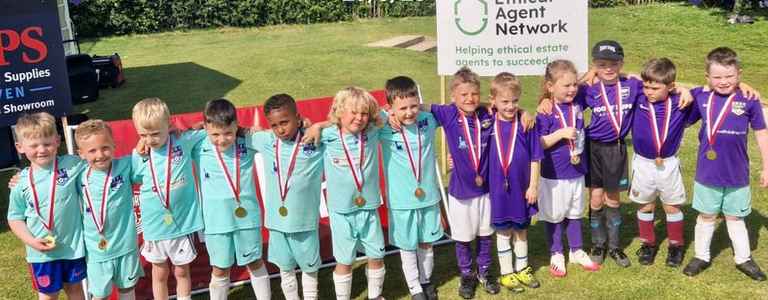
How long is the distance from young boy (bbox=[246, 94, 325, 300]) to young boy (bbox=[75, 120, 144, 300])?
3.01ft

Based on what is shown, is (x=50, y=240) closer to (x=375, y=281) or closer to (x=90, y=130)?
(x=90, y=130)

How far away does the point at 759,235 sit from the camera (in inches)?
244

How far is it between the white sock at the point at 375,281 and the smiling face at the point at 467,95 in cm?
139

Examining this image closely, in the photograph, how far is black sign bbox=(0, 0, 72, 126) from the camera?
6.96 meters

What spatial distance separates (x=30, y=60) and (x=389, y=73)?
410 inches

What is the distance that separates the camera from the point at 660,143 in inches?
208

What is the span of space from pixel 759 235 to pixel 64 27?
16.9m

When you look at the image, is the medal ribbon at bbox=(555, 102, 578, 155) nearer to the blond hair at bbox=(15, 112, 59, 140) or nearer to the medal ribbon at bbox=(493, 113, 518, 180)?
the medal ribbon at bbox=(493, 113, 518, 180)

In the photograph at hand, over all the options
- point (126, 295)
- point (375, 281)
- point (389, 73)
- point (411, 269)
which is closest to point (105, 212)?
point (126, 295)

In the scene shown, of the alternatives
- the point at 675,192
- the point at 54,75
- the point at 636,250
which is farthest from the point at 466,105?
the point at 54,75

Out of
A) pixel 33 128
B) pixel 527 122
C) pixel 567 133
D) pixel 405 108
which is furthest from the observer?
pixel 567 133

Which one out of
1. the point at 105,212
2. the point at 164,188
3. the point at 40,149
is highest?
the point at 40,149

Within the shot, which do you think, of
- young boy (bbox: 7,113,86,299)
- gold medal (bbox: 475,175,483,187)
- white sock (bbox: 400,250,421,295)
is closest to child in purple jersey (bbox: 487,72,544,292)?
gold medal (bbox: 475,175,483,187)

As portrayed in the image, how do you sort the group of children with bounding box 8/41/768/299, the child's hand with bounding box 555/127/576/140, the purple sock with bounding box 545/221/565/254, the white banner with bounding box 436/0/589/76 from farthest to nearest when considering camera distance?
the white banner with bounding box 436/0/589/76, the purple sock with bounding box 545/221/565/254, the child's hand with bounding box 555/127/576/140, the group of children with bounding box 8/41/768/299
